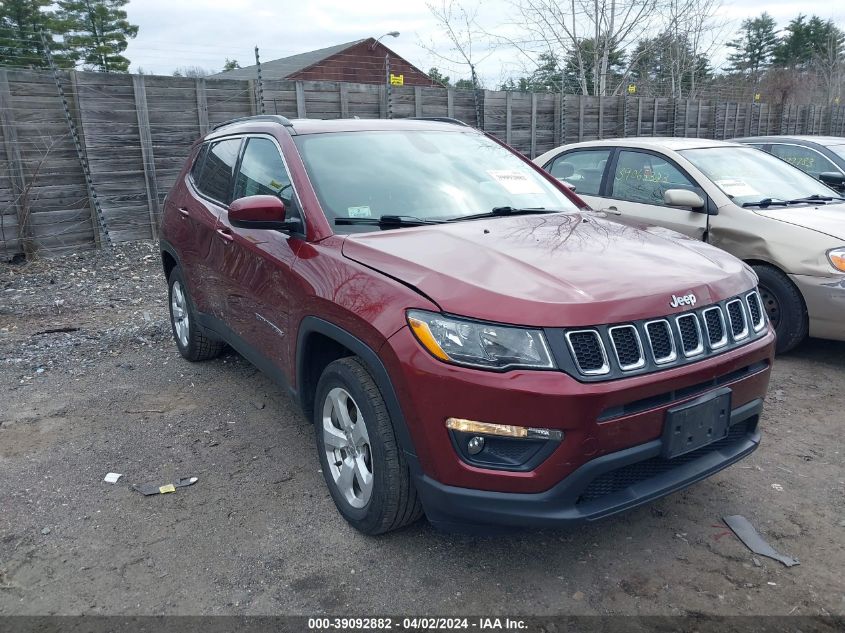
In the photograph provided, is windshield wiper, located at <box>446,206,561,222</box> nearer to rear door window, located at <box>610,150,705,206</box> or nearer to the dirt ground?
the dirt ground

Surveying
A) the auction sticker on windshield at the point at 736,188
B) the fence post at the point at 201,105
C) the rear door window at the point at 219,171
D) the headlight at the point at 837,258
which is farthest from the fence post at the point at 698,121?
the rear door window at the point at 219,171

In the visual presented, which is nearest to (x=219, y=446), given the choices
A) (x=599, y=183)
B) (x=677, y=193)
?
(x=677, y=193)

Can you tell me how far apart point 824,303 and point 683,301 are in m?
2.86

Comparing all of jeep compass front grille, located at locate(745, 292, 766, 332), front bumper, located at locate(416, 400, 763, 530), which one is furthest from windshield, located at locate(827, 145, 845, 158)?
front bumper, located at locate(416, 400, 763, 530)

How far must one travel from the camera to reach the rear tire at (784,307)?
16.5 feet

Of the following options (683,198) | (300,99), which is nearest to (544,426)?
(683,198)

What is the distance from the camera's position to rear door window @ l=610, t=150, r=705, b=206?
5.93 m

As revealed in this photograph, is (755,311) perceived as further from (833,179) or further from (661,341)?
(833,179)

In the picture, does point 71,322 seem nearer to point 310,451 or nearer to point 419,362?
point 310,451

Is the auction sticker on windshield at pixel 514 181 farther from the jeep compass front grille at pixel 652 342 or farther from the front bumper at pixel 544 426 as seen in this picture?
the front bumper at pixel 544 426

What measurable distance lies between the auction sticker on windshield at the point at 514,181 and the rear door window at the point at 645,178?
2.23 m

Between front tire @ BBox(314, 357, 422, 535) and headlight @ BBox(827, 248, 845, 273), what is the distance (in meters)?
3.64

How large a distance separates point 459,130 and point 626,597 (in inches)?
115

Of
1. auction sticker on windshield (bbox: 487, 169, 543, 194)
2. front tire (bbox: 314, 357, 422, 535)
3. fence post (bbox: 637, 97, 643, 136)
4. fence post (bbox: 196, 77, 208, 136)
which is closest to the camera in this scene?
front tire (bbox: 314, 357, 422, 535)
